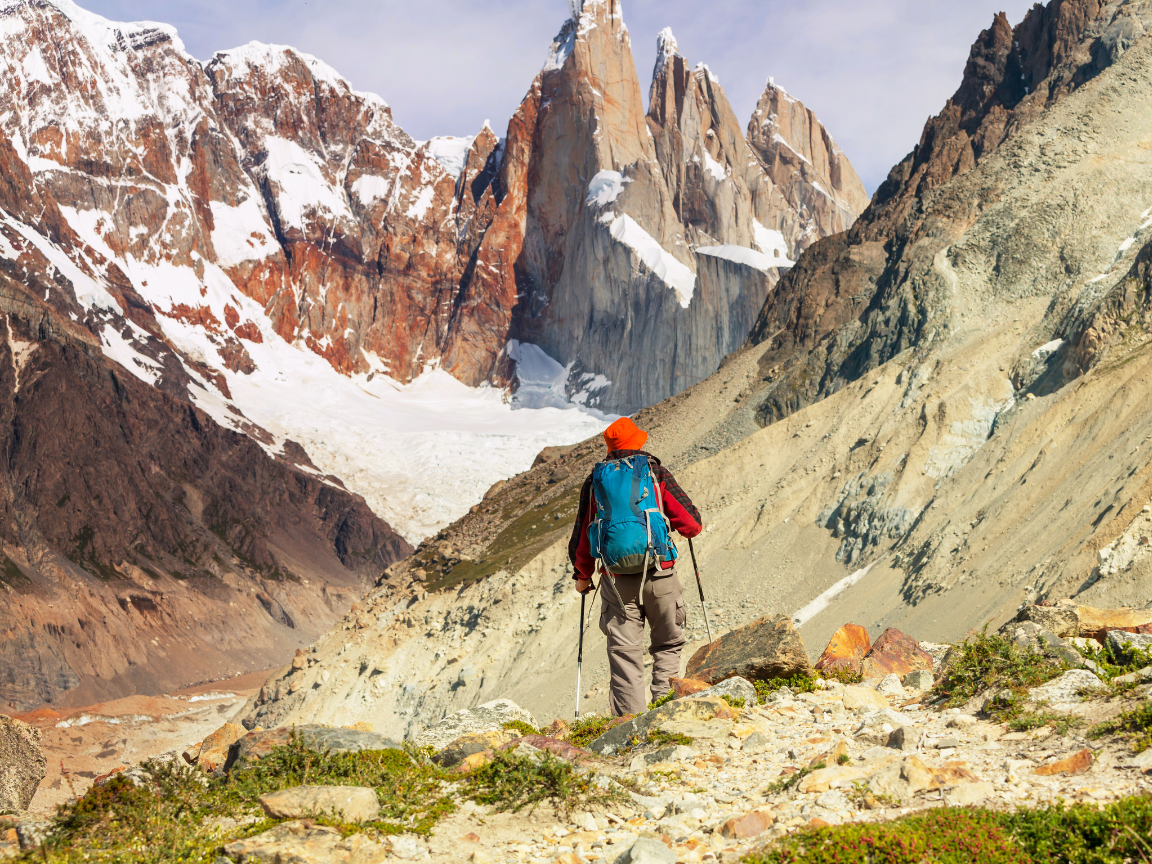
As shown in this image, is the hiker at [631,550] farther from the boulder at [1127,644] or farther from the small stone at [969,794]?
the boulder at [1127,644]

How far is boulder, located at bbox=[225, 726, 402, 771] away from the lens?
22.7 ft

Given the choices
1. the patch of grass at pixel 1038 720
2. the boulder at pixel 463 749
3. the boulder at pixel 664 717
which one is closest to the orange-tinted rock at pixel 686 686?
the boulder at pixel 664 717

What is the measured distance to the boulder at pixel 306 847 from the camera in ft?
16.2

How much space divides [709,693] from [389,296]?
184231 mm

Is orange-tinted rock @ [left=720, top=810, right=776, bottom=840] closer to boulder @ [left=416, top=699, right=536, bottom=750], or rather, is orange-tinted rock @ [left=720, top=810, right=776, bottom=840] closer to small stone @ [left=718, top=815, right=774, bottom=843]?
small stone @ [left=718, top=815, right=774, bottom=843]

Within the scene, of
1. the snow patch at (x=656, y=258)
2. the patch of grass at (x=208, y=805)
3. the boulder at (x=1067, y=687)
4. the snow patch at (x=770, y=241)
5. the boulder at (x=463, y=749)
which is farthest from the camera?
the snow patch at (x=770, y=241)

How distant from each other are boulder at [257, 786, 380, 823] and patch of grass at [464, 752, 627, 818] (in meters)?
0.65

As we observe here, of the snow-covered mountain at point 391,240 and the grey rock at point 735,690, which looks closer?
the grey rock at point 735,690

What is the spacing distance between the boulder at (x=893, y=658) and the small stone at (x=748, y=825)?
4059 mm

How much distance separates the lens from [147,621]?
308 ft

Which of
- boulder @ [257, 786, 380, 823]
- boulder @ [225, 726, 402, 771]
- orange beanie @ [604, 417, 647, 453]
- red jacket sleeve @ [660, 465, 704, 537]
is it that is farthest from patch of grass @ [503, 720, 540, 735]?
boulder @ [257, 786, 380, 823]

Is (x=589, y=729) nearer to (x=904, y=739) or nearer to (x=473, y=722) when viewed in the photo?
(x=473, y=722)

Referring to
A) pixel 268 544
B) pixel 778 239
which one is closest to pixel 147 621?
pixel 268 544

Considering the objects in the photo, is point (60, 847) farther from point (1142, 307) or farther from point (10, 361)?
point (10, 361)
